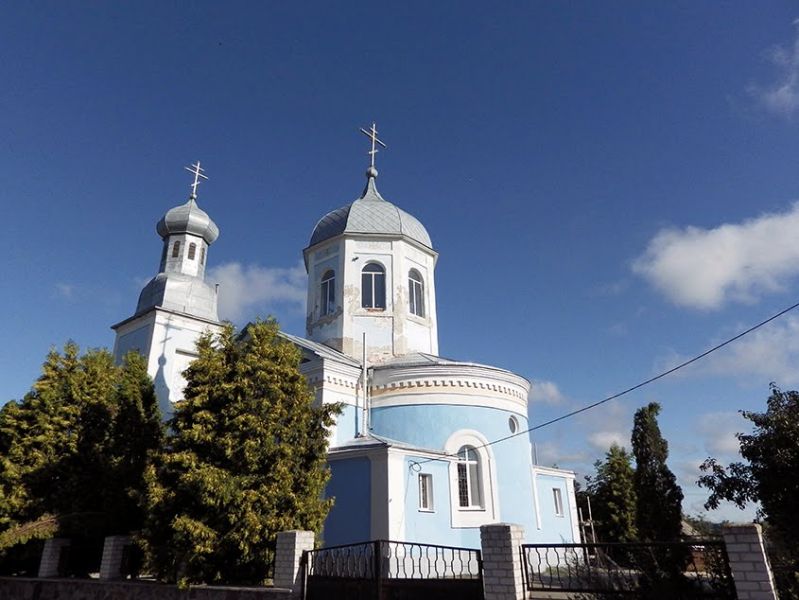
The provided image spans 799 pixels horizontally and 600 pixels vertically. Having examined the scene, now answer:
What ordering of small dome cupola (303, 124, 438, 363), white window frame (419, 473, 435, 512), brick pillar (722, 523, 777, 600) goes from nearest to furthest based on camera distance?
brick pillar (722, 523, 777, 600)
white window frame (419, 473, 435, 512)
small dome cupola (303, 124, 438, 363)

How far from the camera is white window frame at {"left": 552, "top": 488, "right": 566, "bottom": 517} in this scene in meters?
16.8

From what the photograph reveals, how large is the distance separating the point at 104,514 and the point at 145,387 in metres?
2.99

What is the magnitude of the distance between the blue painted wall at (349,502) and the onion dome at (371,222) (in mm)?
8423

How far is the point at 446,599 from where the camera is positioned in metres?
6.73

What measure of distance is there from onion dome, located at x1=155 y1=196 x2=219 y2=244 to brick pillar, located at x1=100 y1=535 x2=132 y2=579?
14.2 metres

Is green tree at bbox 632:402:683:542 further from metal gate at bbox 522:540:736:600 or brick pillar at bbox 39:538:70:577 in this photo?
brick pillar at bbox 39:538:70:577

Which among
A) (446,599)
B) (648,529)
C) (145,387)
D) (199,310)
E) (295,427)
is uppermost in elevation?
(199,310)

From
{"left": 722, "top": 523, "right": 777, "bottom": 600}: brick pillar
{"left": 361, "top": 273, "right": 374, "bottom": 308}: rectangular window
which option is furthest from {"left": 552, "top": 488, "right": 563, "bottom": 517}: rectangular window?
{"left": 722, "top": 523, "right": 777, "bottom": 600}: brick pillar

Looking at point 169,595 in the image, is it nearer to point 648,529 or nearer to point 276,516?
point 276,516

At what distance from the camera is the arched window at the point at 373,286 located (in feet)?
59.2

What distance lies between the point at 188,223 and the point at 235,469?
15512 mm

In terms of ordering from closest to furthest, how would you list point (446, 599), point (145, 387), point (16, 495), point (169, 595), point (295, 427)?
point (446, 599) → point (169, 595) → point (295, 427) → point (16, 495) → point (145, 387)

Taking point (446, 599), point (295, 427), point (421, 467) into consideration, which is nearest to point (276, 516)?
point (295, 427)

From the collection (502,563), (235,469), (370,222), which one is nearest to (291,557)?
(235,469)
